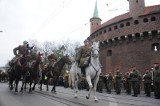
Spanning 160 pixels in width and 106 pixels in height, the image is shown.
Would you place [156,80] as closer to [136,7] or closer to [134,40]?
[134,40]

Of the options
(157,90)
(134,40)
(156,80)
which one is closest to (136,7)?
(134,40)

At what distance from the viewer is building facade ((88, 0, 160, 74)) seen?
33719mm

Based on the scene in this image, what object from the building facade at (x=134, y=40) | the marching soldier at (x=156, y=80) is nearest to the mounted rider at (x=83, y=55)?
the marching soldier at (x=156, y=80)

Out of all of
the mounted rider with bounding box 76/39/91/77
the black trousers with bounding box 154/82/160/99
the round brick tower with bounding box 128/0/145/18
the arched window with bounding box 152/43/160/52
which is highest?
the round brick tower with bounding box 128/0/145/18

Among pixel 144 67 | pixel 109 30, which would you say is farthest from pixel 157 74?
pixel 109 30

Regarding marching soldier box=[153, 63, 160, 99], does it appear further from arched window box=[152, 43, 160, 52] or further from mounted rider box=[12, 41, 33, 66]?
arched window box=[152, 43, 160, 52]

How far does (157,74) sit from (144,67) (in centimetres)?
1809

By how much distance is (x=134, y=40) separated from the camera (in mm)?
35562

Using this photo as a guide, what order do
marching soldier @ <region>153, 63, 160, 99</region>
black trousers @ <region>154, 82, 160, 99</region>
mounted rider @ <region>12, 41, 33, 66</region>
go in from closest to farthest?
1. mounted rider @ <region>12, 41, 33, 66</region>
2. black trousers @ <region>154, 82, 160, 99</region>
3. marching soldier @ <region>153, 63, 160, 99</region>

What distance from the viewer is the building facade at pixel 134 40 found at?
33719mm

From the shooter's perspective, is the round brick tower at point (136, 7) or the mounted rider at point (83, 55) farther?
the round brick tower at point (136, 7)

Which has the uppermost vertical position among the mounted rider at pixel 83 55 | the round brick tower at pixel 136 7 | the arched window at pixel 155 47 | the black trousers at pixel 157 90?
the round brick tower at pixel 136 7

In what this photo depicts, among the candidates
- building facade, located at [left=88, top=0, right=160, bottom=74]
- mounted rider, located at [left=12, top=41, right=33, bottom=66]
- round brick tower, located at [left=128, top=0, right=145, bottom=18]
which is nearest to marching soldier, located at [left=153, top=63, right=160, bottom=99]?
mounted rider, located at [left=12, top=41, right=33, bottom=66]

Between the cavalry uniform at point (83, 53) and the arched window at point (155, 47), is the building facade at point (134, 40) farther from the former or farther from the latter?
the cavalry uniform at point (83, 53)
